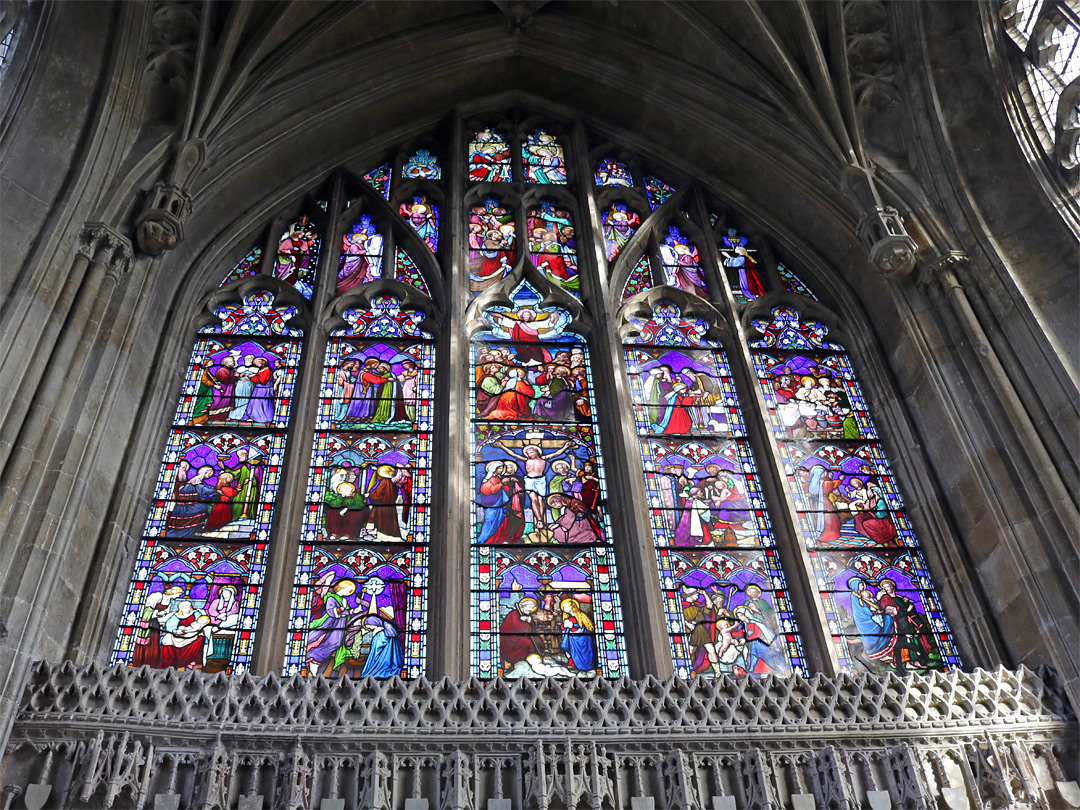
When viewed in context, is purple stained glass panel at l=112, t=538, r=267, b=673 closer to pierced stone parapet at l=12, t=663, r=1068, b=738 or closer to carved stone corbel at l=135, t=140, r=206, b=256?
pierced stone parapet at l=12, t=663, r=1068, b=738

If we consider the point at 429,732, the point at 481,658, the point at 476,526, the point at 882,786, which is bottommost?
the point at 882,786

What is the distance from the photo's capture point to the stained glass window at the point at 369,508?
8.43 meters

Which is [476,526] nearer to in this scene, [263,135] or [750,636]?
[750,636]

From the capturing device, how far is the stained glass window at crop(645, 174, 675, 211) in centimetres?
1295

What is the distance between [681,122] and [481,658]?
7.42 m

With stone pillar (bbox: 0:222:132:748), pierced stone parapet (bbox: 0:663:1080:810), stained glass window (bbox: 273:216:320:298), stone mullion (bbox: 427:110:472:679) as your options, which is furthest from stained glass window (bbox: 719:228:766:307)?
stone pillar (bbox: 0:222:132:748)

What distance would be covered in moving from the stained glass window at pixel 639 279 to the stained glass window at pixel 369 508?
230 cm

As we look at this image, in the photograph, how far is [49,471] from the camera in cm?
793

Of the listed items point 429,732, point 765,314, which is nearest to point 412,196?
point 765,314

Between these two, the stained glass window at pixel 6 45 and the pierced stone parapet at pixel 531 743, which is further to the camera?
the stained glass window at pixel 6 45

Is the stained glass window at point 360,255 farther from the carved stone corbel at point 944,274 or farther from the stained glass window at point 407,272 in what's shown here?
the carved stone corbel at point 944,274

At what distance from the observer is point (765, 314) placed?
11.7 meters

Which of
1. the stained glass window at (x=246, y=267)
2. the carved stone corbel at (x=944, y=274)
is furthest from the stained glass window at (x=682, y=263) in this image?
the stained glass window at (x=246, y=267)

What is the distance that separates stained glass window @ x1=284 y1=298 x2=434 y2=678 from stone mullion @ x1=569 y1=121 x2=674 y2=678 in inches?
64.9
